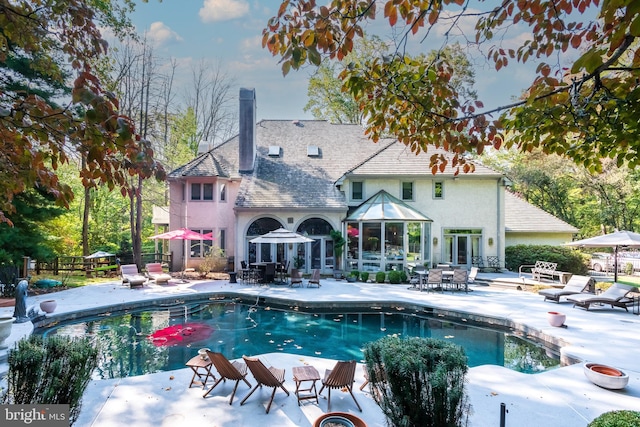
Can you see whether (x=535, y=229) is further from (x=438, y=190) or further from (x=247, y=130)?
(x=247, y=130)

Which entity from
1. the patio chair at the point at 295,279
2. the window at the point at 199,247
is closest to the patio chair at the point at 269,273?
the patio chair at the point at 295,279

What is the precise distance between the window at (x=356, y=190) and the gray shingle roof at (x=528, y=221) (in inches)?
374

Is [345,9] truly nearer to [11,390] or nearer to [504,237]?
[11,390]

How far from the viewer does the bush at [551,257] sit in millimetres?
19578

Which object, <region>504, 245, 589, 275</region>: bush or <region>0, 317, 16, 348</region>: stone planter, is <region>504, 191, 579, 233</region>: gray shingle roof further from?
<region>0, 317, 16, 348</region>: stone planter

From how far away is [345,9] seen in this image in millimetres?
3688

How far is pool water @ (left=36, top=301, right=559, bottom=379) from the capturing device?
27.1 ft

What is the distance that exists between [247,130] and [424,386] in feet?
66.1

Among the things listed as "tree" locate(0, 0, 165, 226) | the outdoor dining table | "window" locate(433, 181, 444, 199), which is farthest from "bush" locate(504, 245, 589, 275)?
"tree" locate(0, 0, 165, 226)

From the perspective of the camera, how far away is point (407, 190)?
68.1ft

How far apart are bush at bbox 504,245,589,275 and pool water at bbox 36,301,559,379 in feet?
38.9

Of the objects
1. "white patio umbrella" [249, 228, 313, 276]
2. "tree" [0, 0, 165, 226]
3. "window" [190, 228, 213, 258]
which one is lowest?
"window" [190, 228, 213, 258]

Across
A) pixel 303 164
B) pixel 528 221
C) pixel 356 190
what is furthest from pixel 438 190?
pixel 303 164

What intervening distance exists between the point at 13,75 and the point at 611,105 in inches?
788
